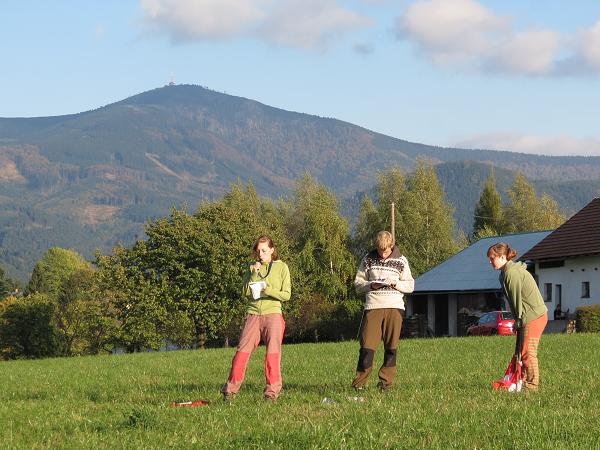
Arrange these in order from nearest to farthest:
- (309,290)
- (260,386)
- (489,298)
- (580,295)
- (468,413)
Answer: (468,413) < (260,386) < (580,295) < (489,298) < (309,290)

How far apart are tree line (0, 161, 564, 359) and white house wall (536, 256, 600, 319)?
17.0 m

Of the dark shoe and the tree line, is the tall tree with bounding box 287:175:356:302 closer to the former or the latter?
the tree line

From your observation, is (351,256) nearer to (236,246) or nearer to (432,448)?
(236,246)

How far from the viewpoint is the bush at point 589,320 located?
39.5m

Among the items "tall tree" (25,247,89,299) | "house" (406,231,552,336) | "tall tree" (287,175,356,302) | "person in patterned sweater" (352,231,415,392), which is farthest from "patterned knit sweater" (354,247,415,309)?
"tall tree" (25,247,89,299)

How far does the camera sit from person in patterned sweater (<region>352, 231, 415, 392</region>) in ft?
42.4

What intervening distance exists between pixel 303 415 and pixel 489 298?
169ft

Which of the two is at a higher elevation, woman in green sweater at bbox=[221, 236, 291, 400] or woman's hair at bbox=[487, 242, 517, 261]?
woman's hair at bbox=[487, 242, 517, 261]

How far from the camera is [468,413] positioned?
9.89m

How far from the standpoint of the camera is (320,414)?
10.1 meters

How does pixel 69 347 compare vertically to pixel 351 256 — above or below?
below

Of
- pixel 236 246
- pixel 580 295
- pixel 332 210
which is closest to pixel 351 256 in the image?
pixel 332 210

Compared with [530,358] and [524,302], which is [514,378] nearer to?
[530,358]

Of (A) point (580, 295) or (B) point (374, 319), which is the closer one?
(B) point (374, 319)
